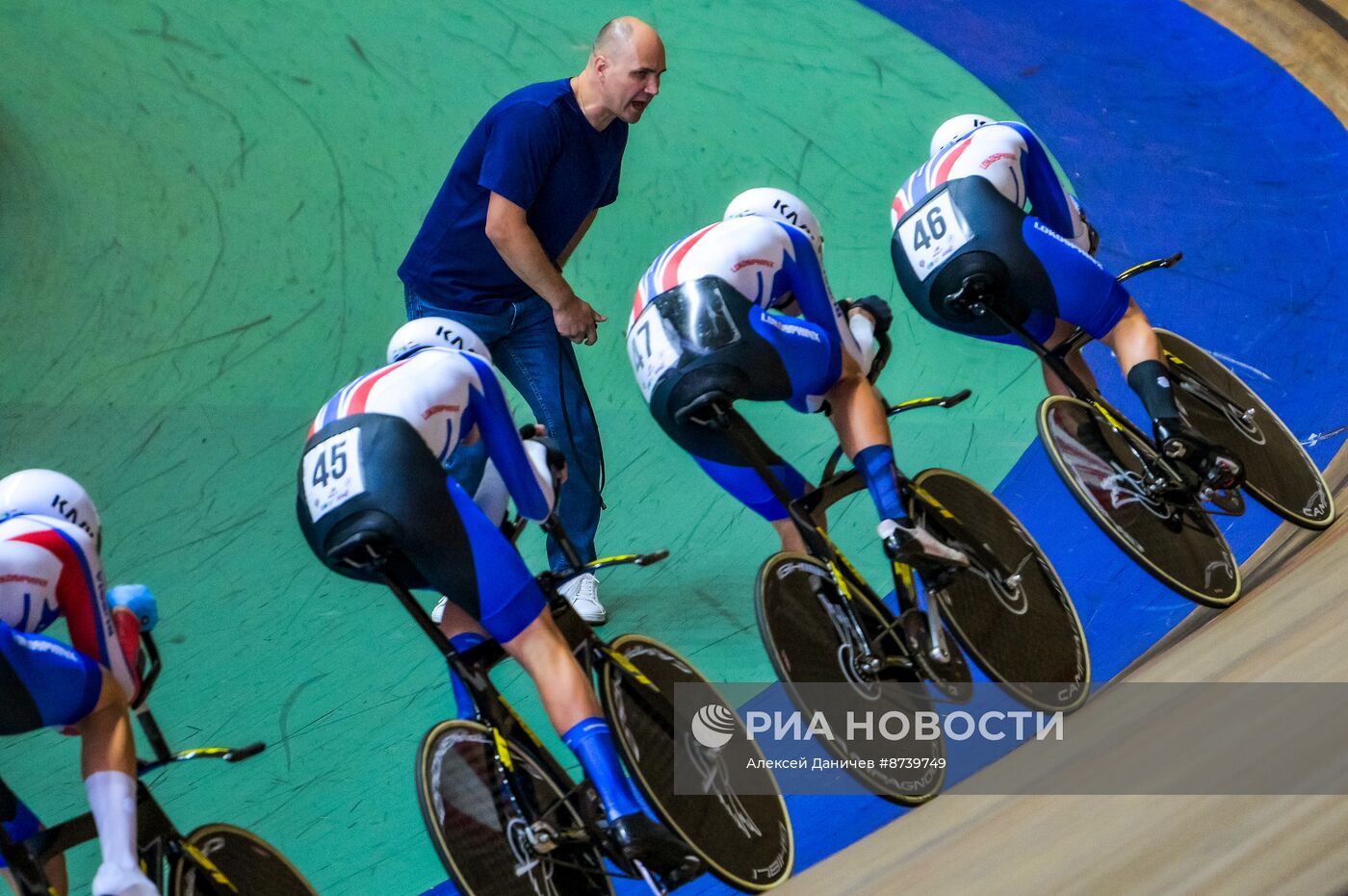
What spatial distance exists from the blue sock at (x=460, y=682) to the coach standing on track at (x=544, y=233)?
37.9 inches

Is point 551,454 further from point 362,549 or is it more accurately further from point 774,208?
point 774,208

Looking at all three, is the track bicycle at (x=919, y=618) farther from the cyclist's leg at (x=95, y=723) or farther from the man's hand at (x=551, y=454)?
the cyclist's leg at (x=95, y=723)

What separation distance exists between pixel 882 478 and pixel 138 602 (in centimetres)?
176

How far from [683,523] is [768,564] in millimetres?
2042

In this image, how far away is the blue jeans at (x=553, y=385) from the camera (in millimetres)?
4414

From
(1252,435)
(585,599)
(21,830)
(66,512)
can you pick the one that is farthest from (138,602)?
(1252,435)

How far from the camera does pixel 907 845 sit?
2.86 m

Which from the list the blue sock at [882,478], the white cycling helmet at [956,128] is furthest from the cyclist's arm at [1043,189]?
the blue sock at [882,478]

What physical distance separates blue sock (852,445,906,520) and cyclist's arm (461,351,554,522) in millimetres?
783

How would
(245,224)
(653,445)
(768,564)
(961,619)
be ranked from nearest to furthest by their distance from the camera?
(768,564) < (961,619) < (653,445) < (245,224)

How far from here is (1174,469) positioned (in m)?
3.63

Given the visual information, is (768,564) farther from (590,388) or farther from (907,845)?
(590,388)

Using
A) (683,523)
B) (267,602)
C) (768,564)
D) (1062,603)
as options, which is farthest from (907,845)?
(267,602)

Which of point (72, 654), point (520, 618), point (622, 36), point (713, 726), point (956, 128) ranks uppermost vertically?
point (622, 36)
